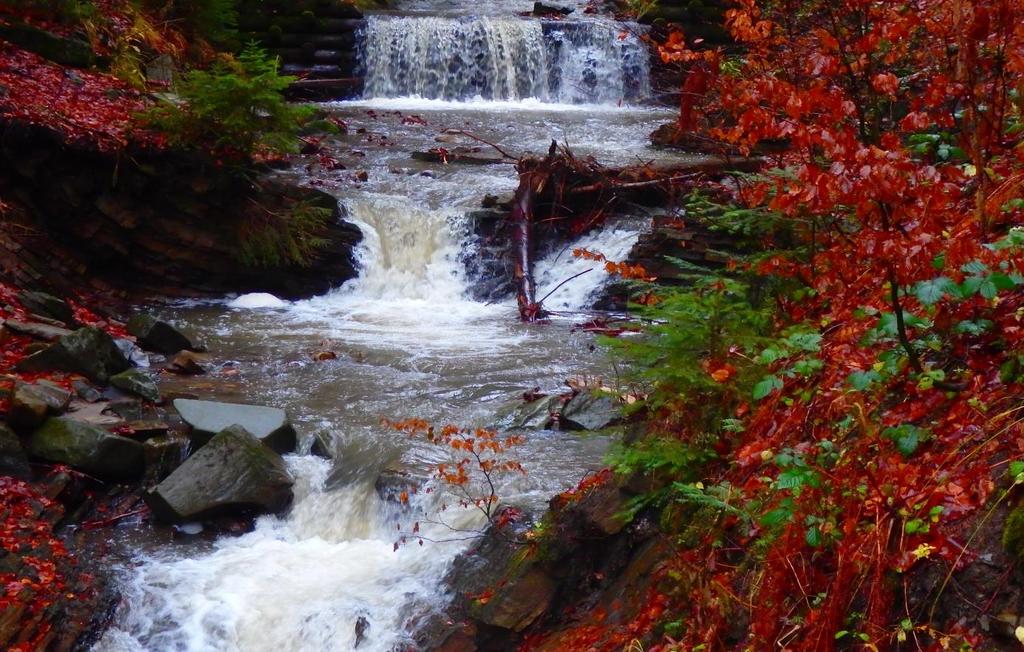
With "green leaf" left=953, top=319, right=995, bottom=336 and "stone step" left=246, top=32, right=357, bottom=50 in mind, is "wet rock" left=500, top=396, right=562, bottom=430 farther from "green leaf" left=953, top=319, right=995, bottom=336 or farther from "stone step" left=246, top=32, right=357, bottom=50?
"stone step" left=246, top=32, right=357, bottom=50

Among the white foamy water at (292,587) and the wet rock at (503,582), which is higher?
the wet rock at (503,582)

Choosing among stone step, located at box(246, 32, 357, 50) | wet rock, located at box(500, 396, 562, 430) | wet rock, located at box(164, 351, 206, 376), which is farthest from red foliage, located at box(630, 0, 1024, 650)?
stone step, located at box(246, 32, 357, 50)

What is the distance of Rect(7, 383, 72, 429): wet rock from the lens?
22.3 feet

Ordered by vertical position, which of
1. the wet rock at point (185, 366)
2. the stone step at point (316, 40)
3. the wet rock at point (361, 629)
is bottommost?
the wet rock at point (361, 629)

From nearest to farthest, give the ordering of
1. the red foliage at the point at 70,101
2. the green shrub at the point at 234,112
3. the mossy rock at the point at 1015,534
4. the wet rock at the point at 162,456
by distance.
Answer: the mossy rock at the point at 1015,534 < the wet rock at the point at 162,456 < the green shrub at the point at 234,112 < the red foliage at the point at 70,101

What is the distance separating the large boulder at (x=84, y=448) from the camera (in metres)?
6.79

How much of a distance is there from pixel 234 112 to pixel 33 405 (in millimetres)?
5494

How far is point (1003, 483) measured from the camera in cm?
324

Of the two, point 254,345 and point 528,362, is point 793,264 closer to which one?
point 528,362

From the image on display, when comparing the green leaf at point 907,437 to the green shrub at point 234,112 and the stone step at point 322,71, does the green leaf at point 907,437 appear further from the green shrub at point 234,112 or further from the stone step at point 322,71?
the stone step at point 322,71

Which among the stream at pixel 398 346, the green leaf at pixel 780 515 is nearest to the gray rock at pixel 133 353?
the stream at pixel 398 346

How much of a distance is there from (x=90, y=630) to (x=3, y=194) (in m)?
7.23

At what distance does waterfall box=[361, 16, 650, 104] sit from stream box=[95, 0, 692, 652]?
4cm

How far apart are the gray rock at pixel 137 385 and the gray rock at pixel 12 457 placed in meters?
1.56
